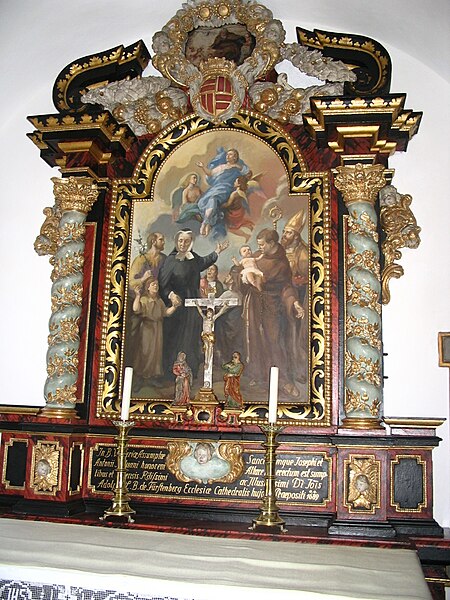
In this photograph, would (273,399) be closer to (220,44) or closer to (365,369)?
(365,369)

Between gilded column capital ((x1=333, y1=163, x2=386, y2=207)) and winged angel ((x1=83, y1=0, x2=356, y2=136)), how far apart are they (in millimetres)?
817

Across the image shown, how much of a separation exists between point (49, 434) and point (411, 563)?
10.6 feet

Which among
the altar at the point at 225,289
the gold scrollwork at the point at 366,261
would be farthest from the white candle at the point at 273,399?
the gold scrollwork at the point at 366,261

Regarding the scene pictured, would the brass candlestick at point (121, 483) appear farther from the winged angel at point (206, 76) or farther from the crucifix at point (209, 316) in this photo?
the winged angel at point (206, 76)

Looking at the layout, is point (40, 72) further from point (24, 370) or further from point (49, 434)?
point (49, 434)

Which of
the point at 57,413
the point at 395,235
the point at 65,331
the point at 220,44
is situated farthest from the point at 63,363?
the point at 220,44

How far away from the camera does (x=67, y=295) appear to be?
20.5ft

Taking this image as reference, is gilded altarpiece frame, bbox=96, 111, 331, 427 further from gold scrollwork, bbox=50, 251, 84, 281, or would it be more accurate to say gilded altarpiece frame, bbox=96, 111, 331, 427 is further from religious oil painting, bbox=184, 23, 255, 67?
religious oil painting, bbox=184, 23, 255, 67

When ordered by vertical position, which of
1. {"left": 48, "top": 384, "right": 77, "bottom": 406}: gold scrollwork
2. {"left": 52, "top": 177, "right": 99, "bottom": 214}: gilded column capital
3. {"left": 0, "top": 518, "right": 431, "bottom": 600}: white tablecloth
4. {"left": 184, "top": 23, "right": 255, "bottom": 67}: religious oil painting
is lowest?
{"left": 0, "top": 518, "right": 431, "bottom": 600}: white tablecloth

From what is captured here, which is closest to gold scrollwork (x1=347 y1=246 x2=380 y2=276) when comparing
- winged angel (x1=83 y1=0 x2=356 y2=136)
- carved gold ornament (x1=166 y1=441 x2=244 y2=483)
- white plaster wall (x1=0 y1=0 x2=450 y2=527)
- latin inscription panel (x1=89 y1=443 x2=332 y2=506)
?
white plaster wall (x1=0 y1=0 x2=450 y2=527)

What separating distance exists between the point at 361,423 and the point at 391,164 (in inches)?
102

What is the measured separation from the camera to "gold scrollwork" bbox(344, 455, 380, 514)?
5324 millimetres

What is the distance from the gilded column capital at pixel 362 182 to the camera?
5957mm

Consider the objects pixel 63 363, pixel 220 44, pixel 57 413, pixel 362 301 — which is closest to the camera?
pixel 362 301
